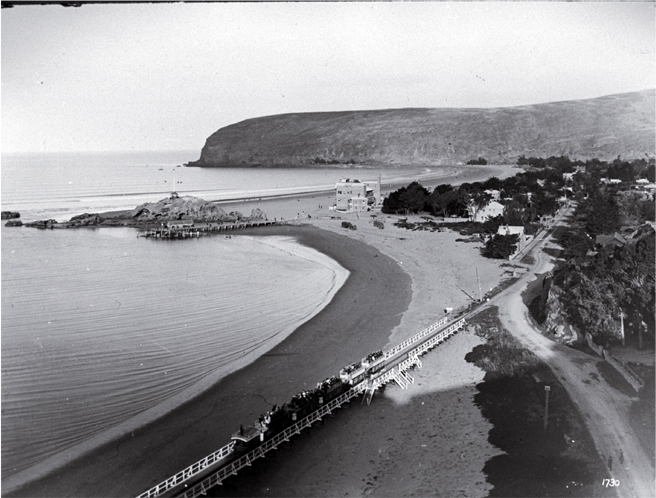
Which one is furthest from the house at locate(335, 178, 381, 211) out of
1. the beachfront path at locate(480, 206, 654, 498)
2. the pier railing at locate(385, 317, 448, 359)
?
the pier railing at locate(385, 317, 448, 359)

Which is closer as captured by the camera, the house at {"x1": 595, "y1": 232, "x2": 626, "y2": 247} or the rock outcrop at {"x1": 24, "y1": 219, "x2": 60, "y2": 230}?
the house at {"x1": 595, "y1": 232, "x2": 626, "y2": 247}

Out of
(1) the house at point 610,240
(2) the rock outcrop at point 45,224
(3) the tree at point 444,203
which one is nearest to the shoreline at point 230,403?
→ (1) the house at point 610,240

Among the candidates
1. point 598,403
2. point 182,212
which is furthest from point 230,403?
point 182,212

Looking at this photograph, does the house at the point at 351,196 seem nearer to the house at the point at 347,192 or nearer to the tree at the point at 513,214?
the house at the point at 347,192

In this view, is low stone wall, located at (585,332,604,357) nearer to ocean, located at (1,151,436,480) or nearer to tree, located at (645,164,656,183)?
ocean, located at (1,151,436,480)

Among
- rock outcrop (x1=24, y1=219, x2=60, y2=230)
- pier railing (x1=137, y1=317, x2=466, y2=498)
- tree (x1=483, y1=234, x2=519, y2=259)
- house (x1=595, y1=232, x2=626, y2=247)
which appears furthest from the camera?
rock outcrop (x1=24, y1=219, x2=60, y2=230)

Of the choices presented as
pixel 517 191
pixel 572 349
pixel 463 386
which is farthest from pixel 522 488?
pixel 517 191
